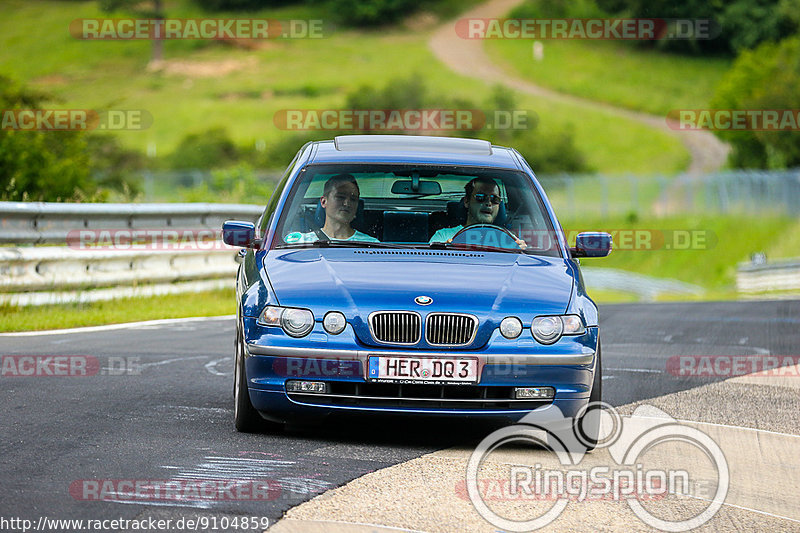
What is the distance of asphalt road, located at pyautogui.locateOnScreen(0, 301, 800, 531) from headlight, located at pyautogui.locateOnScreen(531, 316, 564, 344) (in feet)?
2.54

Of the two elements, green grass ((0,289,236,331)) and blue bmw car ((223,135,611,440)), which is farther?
green grass ((0,289,236,331))

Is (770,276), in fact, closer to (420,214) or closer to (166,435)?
(420,214)

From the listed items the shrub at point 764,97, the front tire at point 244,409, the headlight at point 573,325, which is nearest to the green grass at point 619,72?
the shrub at point 764,97

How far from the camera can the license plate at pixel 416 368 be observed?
690 centimetres

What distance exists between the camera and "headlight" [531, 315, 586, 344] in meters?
7.07

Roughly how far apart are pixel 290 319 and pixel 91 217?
9157mm

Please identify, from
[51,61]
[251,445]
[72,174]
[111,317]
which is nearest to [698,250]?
[72,174]

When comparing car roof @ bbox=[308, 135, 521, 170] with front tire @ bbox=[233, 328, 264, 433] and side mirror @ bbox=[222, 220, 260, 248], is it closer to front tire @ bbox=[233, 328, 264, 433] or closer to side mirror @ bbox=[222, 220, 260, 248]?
side mirror @ bbox=[222, 220, 260, 248]

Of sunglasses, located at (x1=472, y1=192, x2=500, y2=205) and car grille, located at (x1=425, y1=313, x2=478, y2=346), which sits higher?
sunglasses, located at (x1=472, y1=192, x2=500, y2=205)

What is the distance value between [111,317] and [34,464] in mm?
8347

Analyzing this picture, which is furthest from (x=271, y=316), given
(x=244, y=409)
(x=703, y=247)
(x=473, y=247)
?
(x=703, y=247)

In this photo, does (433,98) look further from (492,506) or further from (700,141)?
(492,506)

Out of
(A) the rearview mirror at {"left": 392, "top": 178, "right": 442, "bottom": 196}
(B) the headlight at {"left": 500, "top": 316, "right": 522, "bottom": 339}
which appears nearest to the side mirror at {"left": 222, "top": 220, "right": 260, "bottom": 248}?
(A) the rearview mirror at {"left": 392, "top": 178, "right": 442, "bottom": 196}

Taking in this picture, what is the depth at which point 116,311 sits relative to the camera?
49.5 feet
